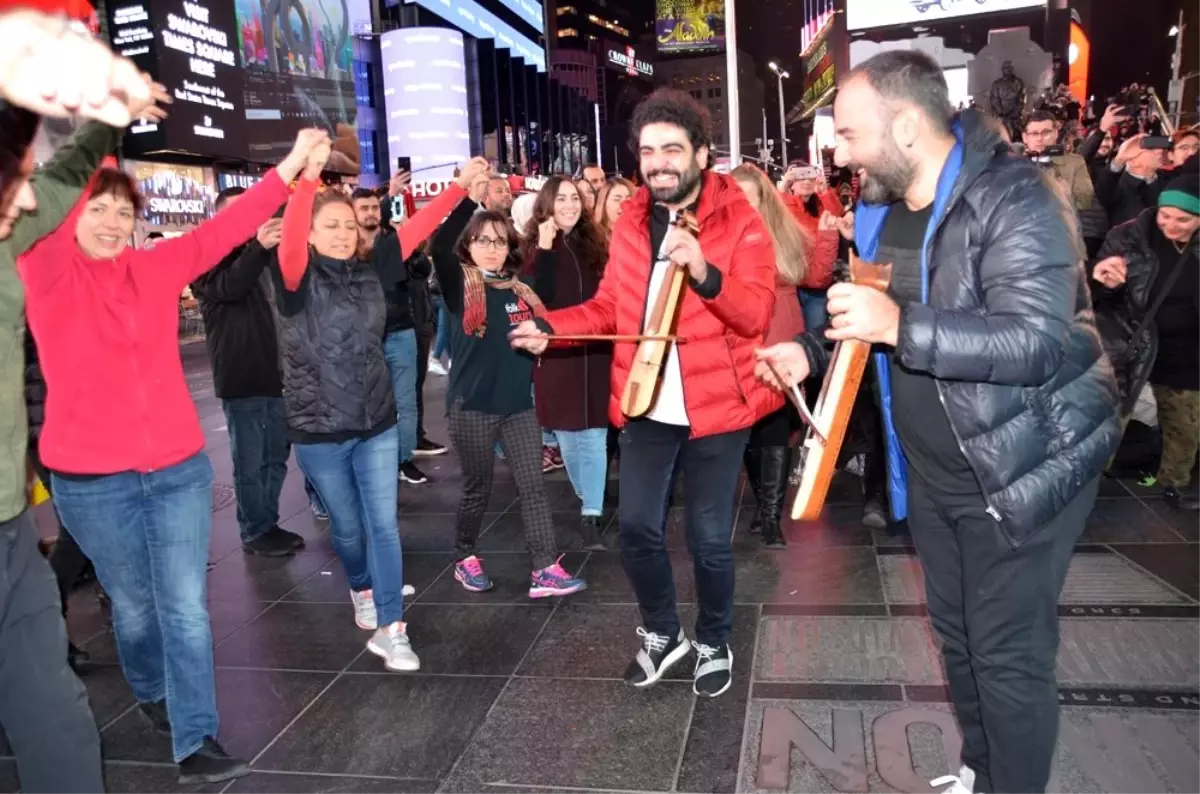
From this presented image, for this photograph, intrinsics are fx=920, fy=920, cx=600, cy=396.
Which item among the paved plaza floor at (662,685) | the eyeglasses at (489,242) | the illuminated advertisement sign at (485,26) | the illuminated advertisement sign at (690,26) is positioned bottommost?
the paved plaza floor at (662,685)

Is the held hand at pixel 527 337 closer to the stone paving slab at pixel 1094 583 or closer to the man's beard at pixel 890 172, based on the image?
the man's beard at pixel 890 172

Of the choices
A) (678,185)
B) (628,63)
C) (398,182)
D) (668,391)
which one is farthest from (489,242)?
(628,63)

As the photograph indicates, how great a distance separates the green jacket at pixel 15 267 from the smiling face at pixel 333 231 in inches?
58.9

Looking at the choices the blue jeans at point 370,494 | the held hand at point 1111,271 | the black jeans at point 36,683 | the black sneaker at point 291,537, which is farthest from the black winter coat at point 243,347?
the held hand at point 1111,271

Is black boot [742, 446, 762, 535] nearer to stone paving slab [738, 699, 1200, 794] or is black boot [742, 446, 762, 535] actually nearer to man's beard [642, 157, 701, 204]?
stone paving slab [738, 699, 1200, 794]

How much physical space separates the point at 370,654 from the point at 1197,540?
15.3ft

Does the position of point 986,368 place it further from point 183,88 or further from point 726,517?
point 183,88

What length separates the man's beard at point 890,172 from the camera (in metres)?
2.44

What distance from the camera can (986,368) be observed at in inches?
86.3

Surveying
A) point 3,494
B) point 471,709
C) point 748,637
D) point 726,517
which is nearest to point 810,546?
point 748,637

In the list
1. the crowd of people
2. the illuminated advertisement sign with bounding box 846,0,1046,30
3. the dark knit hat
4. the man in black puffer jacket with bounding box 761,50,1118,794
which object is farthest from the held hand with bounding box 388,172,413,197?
the illuminated advertisement sign with bounding box 846,0,1046,30

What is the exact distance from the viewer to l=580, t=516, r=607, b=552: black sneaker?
590 centimetres

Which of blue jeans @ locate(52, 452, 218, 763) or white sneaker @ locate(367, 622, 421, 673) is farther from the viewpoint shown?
white sneaker @ locate(367, 622, 421, 673)

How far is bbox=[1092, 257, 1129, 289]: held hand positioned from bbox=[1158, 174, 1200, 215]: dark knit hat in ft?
3.61
